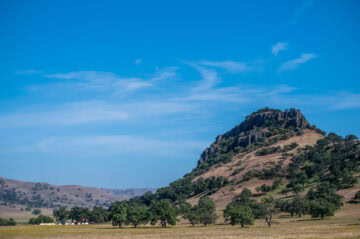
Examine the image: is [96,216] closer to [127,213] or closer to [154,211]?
[127,213]

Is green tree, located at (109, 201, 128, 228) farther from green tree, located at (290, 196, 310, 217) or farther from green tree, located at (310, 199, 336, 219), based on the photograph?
green tree, located at (310, 199, 336, 219)

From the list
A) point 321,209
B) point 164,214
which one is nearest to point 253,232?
point 321,209

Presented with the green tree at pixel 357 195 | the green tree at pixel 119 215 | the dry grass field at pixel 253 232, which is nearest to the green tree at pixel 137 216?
the green tree at pixel 119 215

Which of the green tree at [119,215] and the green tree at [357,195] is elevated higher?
the green tree at [357,195]

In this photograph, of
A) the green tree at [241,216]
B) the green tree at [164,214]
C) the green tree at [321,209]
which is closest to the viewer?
the green tree at [241,216]

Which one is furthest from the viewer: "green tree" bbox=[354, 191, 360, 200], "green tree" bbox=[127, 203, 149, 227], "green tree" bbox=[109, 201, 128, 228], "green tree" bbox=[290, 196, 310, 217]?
"green tree" bbox=[354, 191, 360, 200]

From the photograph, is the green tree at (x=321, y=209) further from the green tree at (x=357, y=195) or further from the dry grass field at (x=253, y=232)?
the green tree at (x=357, y=195)

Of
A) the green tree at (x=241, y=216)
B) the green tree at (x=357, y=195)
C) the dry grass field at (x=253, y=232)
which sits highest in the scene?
the green tree at (x=357, y=195)

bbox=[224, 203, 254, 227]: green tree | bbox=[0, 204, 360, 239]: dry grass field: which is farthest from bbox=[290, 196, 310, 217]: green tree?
bbox=[224, 203, 254, 227]: green tree

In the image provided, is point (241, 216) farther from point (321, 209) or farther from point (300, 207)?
point (300, 207)

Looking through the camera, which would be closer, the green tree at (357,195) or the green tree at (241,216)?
the green tree at (241,216)

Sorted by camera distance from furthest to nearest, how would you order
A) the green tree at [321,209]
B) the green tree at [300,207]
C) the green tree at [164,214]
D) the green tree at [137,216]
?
the green tree at [137,216], the green tree at [300,207], the green tree at [164,214], the green tree at [321,209]

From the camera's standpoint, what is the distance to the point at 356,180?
162 m

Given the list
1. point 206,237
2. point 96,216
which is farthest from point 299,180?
point 206,237
